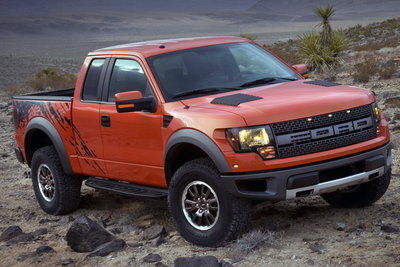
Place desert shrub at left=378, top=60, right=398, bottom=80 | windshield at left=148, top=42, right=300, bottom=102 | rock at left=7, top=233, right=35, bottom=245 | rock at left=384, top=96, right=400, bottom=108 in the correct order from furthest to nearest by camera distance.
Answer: desert shrub at left=378, top=60, right=398, bottom=80 → rock at left=384, top=96, right=400, bottom=108 → rock at left=7, top=233, right=35, bottom=245 → windshield at left=148, top=42, right=300, bottom=102

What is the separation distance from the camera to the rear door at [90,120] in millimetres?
7277

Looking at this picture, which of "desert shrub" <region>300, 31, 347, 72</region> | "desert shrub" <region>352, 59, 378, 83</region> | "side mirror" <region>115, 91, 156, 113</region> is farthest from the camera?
"desert shrub" <region>300, 31, 347, 72</region>

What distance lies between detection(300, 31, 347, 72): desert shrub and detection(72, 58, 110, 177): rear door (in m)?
18.8

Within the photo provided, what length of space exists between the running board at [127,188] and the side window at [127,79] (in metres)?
0.83

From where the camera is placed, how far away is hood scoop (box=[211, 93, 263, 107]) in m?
6.00

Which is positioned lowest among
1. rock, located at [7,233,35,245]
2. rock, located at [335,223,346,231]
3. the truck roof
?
rock, located at [7,233,35,245]

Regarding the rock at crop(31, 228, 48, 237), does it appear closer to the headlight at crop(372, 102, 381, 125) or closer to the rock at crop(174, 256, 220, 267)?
the rock at crop(174, 256, 220, 267)

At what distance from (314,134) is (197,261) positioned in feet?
4.41

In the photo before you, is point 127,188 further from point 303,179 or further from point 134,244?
point 303,179

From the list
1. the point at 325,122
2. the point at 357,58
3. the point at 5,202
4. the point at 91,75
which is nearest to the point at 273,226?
the point at 325,122

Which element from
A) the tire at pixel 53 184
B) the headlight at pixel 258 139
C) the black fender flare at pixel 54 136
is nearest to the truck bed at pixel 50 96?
the black fender flare at pixel 54 136

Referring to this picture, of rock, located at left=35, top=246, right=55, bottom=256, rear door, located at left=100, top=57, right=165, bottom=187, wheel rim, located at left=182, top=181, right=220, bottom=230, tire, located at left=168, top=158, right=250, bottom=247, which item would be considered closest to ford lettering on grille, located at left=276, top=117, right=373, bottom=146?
tire, located at left=168, top=158, right=250, bottom=247

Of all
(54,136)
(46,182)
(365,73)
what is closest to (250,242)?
(54,136)

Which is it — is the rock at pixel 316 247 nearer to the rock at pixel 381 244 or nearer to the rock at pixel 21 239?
the rock at pixel 381 244
